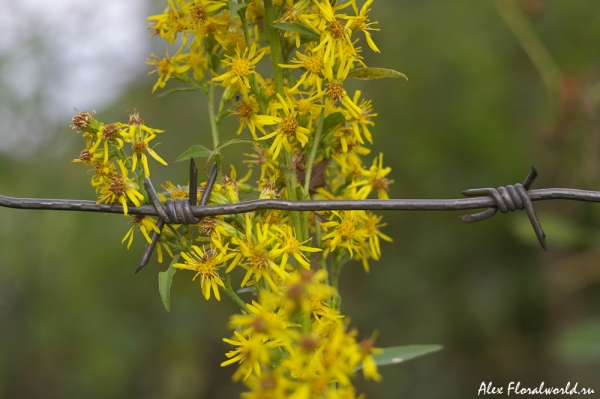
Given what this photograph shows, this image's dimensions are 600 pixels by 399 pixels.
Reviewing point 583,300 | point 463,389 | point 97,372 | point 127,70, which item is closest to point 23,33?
point 127,70

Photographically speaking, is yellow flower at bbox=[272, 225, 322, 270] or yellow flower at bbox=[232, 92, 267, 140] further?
yellow flower at bbox=[232, 92, 267, 140]

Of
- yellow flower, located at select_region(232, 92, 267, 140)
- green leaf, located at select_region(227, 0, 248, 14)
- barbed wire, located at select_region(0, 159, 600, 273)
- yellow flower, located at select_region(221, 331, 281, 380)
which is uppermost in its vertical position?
green leaf, located at select_region(227, 0, 248, 14)

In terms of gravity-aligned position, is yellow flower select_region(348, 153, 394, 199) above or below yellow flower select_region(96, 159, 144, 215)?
above

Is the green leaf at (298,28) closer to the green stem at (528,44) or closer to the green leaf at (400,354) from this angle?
the green leaf at (400,354)

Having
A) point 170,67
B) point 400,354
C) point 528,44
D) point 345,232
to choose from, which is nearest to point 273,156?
point 345,232

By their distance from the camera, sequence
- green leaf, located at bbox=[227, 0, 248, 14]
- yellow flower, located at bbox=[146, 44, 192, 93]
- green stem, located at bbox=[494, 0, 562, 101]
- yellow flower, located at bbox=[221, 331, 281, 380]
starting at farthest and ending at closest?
green stem, located at bbox=[494, 0, 562, 101] → yellow flower, located at bbox=[146, 44, 192, 93] → green leaf, located at bbox=[227, 0, 248, 14] → yellow flower, located at bbox=[221, 331, 281, 380]

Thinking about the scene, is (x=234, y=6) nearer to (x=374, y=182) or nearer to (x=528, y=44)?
(x=374, y=182)

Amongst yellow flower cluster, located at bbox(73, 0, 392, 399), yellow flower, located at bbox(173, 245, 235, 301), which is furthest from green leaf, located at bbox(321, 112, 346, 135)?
yellow flower, located at bbox(173, 245, 235, 301)

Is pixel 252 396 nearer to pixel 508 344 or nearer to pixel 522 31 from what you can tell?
pixel 522 31

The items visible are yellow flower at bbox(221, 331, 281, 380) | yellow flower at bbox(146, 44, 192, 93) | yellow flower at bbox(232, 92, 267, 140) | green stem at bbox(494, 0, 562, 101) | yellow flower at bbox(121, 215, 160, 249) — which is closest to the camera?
yellow flower at bbox(221, 331, 281, 380)

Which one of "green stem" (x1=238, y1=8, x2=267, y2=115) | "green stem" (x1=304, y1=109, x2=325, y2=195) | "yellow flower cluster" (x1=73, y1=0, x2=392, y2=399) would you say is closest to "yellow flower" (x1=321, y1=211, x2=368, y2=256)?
"yellow flower cluster" (x1=73, y1=0, x2=392, y2=399)

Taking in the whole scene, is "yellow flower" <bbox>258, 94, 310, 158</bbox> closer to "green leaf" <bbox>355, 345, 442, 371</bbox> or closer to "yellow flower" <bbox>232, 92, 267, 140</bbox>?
"yellow flower" <bbox>232, 92, 267, 140</bbox>
